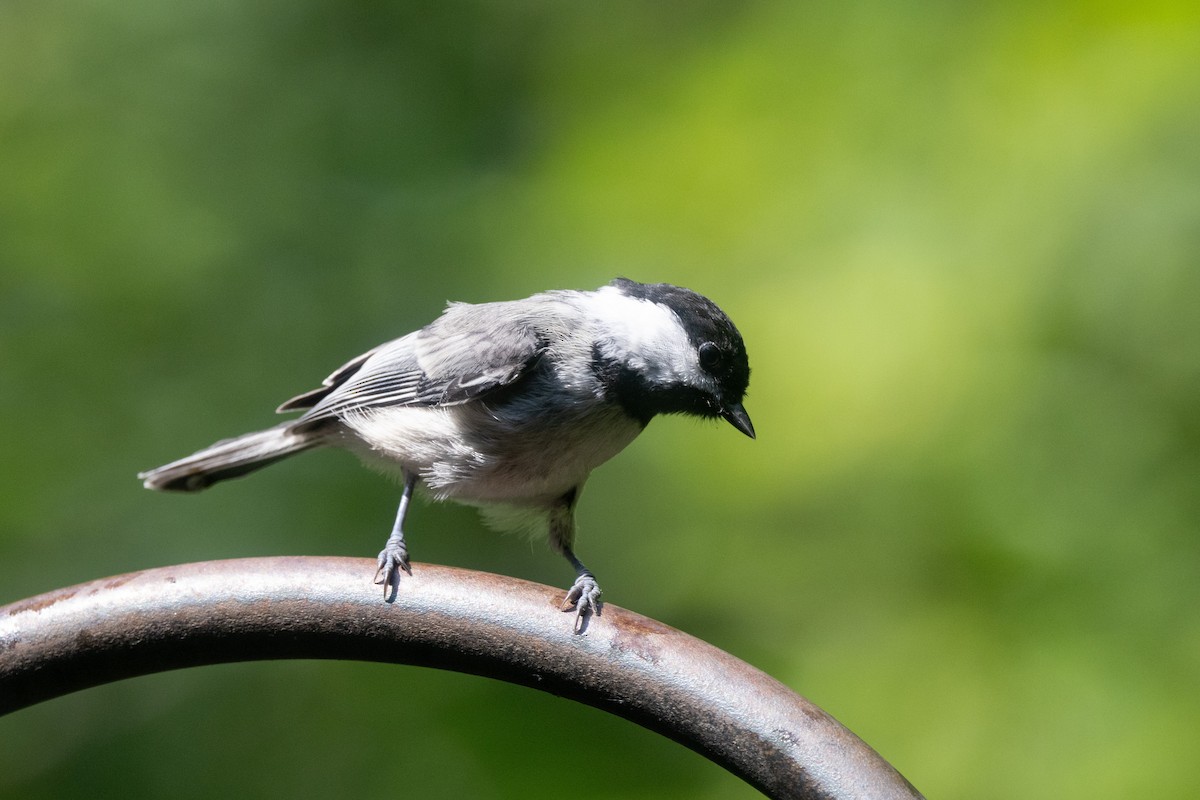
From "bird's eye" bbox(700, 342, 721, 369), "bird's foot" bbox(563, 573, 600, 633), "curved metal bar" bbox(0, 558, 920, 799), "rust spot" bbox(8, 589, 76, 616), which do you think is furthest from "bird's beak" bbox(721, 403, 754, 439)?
"rust spot" bbox(8, 589, 76, 616)

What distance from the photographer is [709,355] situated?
2293 mm

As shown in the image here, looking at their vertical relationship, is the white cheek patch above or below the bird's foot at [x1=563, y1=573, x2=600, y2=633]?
above

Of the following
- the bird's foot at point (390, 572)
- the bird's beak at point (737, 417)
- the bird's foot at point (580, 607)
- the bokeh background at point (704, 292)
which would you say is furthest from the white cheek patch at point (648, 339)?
the bird's foot at point (390, 572)

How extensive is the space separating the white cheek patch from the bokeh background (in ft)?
1.62

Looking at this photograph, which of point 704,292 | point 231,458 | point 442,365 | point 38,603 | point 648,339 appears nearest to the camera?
point 38,603

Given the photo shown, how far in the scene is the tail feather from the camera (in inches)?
105

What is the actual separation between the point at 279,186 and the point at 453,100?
26.2 inches

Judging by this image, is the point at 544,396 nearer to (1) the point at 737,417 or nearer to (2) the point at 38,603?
(1) the point at 737,417

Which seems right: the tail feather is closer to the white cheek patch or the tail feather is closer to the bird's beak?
Result: the white cheek patch

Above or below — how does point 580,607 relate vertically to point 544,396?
below

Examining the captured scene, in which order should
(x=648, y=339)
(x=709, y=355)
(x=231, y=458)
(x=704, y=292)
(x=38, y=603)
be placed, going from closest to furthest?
1. (x=38, y=603)
2. (x=709, y=355)
3. (x=648, y=339)
4. (x=231, y=458)
5. (x=704, y=292)

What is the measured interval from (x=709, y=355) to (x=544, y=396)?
373mm

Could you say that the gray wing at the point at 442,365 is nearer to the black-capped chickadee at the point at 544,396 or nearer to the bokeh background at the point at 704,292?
the black-capped chickadee at the point at 544,396

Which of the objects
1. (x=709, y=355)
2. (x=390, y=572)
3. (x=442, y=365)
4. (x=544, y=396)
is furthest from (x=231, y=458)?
(x=390, y=572)
